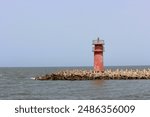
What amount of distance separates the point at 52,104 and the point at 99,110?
113 centimetres

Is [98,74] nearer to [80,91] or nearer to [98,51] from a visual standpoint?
[98,51]

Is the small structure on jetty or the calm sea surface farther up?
the small structure on jetty

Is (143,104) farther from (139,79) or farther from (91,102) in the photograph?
(139,79)

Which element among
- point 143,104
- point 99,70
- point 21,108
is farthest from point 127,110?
point 99,70

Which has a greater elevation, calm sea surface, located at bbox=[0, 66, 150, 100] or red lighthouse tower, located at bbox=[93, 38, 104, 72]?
red lighthouse tower, located at bbox=[93, 38, 104, 72]

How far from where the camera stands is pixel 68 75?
48.5 meters

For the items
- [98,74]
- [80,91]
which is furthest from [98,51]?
[80,91]

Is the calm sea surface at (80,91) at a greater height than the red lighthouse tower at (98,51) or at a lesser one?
lesser

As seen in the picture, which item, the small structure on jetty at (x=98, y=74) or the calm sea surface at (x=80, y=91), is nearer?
the calm sea surface at (x=80, y=91)

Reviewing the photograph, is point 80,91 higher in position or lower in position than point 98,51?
lower

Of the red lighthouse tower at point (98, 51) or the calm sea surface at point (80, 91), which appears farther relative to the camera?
the red lighthouse tower at point (98, 51)

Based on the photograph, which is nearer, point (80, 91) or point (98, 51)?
point (80, 91)

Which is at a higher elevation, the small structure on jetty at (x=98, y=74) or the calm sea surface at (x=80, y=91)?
the small structure on jetty at (x=98, y=74)

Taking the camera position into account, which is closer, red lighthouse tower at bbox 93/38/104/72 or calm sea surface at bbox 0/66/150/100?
calm sea surface at bbox 0/66/150/100
